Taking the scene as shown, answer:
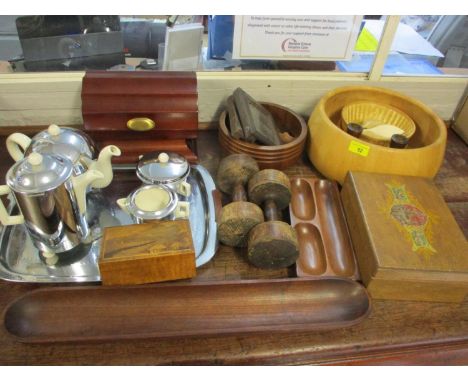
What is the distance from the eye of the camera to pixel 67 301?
67 cm

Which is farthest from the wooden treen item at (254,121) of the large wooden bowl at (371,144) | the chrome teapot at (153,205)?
the chrome teapot at (153,205)

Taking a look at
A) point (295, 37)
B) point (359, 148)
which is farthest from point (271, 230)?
point (295, 37)

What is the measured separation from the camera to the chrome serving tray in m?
0.70

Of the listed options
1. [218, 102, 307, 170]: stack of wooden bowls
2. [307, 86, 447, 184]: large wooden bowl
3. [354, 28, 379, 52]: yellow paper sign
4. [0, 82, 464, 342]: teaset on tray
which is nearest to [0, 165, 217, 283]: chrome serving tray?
[0, 82, 464, 342]: teaset on tray

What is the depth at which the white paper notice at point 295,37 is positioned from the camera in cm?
90

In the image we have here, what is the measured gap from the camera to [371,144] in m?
0.81

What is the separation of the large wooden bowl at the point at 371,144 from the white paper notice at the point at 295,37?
12 cm

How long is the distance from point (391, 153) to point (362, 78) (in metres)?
0.31

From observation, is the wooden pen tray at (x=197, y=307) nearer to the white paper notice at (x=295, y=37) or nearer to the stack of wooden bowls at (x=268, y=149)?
the stack of wooden bowls at (x=268, y=149)

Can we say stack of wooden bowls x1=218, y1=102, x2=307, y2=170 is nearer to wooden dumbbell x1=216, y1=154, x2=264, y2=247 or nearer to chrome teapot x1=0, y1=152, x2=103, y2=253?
wooden dumbbell x1=216, y1=154, x2=264, y2=247

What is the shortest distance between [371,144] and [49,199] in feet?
2.17

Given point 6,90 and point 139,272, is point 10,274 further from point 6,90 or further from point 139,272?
point 6,90

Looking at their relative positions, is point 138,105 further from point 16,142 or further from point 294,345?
point 294,345

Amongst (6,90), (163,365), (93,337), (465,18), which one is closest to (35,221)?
(93,337)
